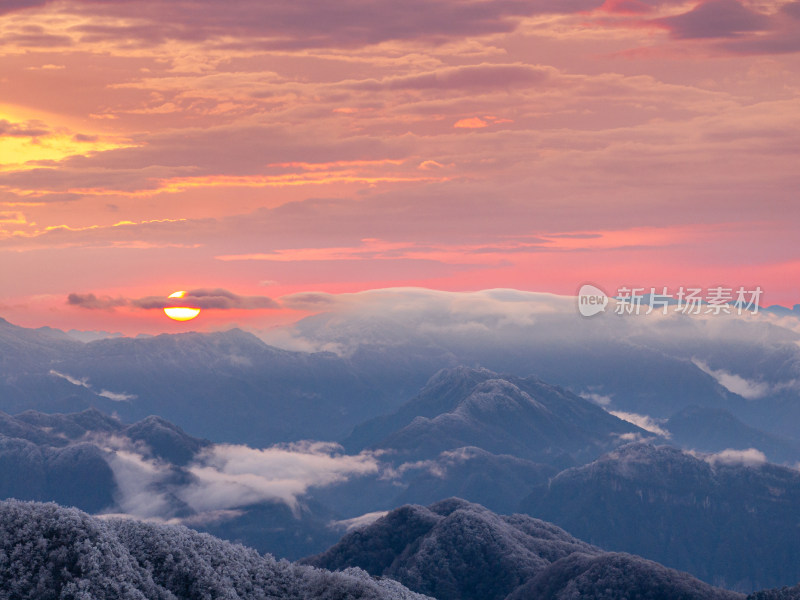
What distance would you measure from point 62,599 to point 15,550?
52.7ft

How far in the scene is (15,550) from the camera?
199 m

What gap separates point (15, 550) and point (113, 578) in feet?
64.6

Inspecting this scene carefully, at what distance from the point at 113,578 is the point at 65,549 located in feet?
35.5

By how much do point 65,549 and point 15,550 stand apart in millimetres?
9742

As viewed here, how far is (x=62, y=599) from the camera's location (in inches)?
7520

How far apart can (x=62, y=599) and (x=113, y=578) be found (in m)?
11.3

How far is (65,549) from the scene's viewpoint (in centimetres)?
19912

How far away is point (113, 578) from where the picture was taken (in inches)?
7864
